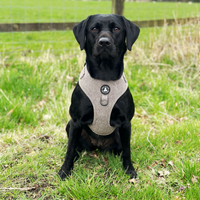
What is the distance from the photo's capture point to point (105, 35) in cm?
202

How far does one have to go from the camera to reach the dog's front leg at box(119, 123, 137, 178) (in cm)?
228

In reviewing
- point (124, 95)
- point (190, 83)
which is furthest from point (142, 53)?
point (124, 95)

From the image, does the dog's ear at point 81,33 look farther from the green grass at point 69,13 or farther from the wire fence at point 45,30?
the green grass at point 69,13

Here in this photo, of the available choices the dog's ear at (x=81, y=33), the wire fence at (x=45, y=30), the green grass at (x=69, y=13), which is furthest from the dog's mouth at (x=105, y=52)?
the green grass at (x=69, y=13)

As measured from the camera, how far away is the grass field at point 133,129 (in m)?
2.14

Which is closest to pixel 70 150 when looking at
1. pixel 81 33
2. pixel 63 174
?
pixel 63 174

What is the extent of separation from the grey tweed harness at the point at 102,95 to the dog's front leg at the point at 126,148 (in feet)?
0.48

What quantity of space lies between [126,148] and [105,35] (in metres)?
1.06

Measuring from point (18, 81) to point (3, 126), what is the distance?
1028mm

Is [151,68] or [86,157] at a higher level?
[151,68]

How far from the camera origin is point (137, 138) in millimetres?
2865

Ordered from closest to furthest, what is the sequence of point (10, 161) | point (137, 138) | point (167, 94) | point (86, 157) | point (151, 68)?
point (10, 161) → point (86, 157) → point (137, 138) → point (167, 94) → point (151, 68)

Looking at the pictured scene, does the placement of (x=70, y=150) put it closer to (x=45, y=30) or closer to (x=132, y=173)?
(x=132, y=173)

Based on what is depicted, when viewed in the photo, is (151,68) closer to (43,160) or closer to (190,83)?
(190,83)
